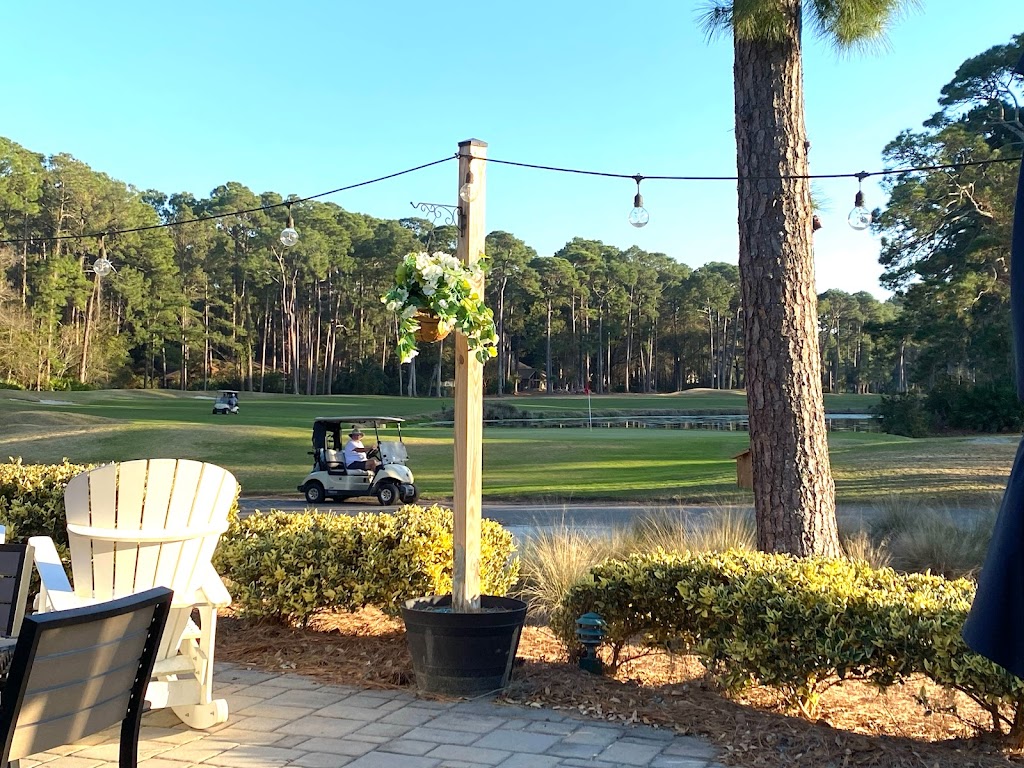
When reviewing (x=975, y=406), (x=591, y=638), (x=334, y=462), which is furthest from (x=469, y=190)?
(x=975, y=406)

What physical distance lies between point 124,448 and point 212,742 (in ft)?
65.7

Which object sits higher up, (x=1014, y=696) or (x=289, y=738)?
(x=1014, y=696)

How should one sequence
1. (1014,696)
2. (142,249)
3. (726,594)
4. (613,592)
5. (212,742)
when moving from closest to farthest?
(1014,696) < (212,742) < (726,594) < (613,592) < (142,249)

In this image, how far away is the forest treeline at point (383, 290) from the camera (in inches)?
1196

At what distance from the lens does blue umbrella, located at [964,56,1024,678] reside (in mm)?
1339

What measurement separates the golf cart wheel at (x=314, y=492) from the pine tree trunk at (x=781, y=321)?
34.5 feet

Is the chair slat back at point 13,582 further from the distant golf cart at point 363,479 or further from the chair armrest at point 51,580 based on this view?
the distant golf cart at point 363,479

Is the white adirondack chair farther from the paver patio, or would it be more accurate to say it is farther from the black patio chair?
the black patio chair

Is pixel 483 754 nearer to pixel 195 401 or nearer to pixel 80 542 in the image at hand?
pixel 80 542

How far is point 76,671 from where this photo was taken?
2.16 metres

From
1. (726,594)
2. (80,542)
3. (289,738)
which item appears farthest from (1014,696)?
(80,542)

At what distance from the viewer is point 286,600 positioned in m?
5.11

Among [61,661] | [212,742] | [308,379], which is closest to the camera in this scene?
[61,661]

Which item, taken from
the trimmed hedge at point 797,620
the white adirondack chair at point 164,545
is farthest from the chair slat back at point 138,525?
the trimmed hedge at point 797,620
